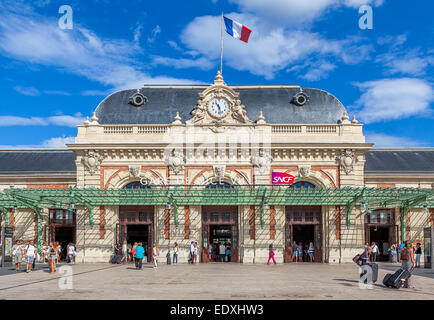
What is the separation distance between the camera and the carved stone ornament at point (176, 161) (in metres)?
31.8

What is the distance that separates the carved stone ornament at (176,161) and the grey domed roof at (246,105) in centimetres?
290

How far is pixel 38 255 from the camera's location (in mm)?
32312

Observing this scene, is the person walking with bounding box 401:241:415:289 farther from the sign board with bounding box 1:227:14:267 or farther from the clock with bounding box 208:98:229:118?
the sign board with bounding box 1:227:14:267

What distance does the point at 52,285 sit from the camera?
58.7 ft

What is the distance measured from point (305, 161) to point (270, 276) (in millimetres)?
12113

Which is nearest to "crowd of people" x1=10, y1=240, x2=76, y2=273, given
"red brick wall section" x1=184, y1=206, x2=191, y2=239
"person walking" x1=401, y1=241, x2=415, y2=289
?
"red brick wall section" x1=184, y1=206, x2=191, y2=239

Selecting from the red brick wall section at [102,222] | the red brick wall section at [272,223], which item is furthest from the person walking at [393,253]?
the red brick wall section at [102,222]

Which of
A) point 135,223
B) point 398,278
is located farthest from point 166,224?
point 398,278

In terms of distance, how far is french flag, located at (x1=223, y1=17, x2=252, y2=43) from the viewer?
3245 centimetres

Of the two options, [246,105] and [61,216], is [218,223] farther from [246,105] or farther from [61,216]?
[61,216]

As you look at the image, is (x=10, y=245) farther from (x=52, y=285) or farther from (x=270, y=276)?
(x=270, y=276)

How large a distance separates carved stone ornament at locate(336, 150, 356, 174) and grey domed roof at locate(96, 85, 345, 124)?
2.80 meters

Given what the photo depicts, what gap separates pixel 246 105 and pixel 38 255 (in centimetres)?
1715
